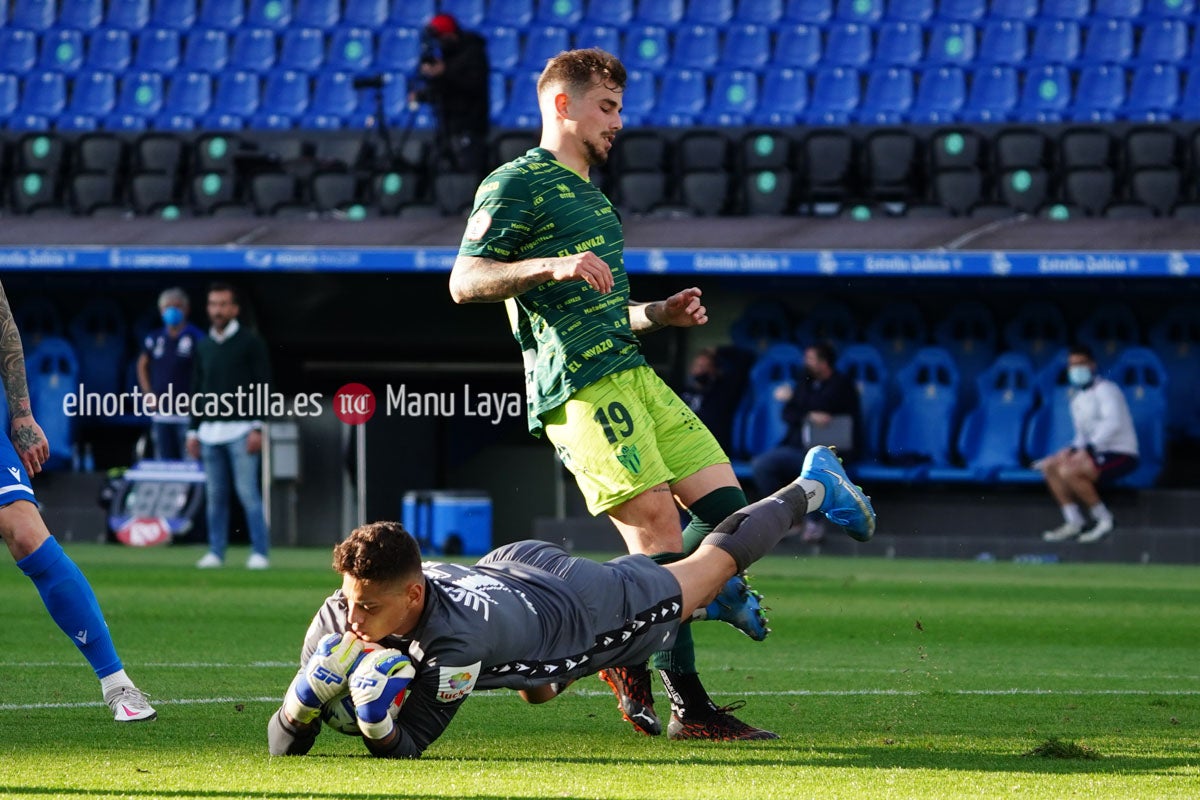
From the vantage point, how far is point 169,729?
18.2ft

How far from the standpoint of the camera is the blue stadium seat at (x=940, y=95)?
18.0 metres

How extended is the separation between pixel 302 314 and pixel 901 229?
17.8ft

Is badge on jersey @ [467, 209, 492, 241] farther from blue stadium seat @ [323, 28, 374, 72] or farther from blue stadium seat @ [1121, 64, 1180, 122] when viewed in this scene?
blue stadium seat @ [323, 28, 374, 72]

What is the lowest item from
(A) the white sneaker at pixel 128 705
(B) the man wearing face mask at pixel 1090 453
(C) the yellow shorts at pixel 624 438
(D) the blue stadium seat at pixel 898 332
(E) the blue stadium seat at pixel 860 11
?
(B) the man wearing face mask at pixel 1090 453

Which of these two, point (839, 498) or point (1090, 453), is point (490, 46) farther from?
point (839, 498)

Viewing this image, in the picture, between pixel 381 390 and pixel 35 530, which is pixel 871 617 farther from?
pixel 381 390

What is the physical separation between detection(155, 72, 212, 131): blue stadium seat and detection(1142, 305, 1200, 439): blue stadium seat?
31.5 feet

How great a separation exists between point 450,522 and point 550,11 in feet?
22.1

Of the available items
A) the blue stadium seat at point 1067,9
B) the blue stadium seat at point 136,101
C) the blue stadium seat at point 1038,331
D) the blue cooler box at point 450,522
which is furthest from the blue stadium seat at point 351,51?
the blue stadium seat at point 1038,331

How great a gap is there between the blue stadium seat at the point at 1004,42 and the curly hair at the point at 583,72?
13363 mm

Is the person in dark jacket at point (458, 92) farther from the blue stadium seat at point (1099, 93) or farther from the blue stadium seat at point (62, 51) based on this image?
the blue stadium seat at point (62, 51)

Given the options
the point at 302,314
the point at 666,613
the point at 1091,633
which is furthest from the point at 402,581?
the point at 302,314

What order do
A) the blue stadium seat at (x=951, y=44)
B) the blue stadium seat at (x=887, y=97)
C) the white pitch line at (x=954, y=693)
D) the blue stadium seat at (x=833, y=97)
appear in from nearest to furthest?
1. the white pitch line at (x=954, y=693)
2. the blue stadium seat at (x=887, y=97)
3. the blue stadium seat at (x=833, y=97)
4. the blue stadium seat at (x=951, y=44)

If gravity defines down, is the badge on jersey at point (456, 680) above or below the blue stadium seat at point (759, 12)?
below
